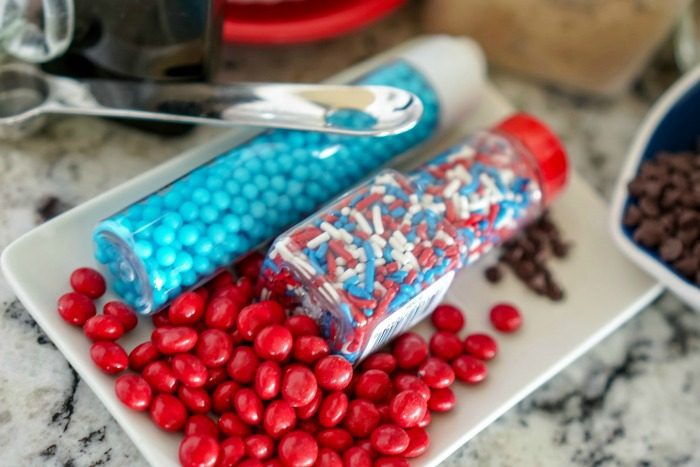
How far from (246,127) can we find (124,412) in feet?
0.91

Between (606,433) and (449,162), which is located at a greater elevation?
(449,162)

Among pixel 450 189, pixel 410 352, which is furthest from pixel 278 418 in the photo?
pixel 450 189

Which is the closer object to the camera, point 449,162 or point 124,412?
point 124,412

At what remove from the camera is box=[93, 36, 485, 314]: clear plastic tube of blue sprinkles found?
62 centimetres

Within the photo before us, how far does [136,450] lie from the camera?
613 mm

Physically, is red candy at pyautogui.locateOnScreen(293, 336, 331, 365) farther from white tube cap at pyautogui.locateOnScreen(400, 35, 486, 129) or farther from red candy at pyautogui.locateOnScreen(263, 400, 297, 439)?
white tube cap at pyautogui.locateOnScreen(400, 35, 486, 129)

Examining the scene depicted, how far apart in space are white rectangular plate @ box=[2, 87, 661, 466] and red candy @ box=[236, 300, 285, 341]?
8 centimetres

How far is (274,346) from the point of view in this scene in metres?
0.59

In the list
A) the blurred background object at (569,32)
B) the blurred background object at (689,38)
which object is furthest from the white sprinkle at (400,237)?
the blurred background object at (689,38)

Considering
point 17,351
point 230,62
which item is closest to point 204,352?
point 17,351

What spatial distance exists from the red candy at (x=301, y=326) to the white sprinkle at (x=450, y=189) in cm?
16

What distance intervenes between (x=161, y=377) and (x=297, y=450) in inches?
4.2

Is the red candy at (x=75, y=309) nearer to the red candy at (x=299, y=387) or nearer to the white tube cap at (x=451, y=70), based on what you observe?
the red candy at (x=299, y=387)

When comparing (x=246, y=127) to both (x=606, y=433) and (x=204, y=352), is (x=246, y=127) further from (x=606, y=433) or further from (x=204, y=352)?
(x=606, y=433)
